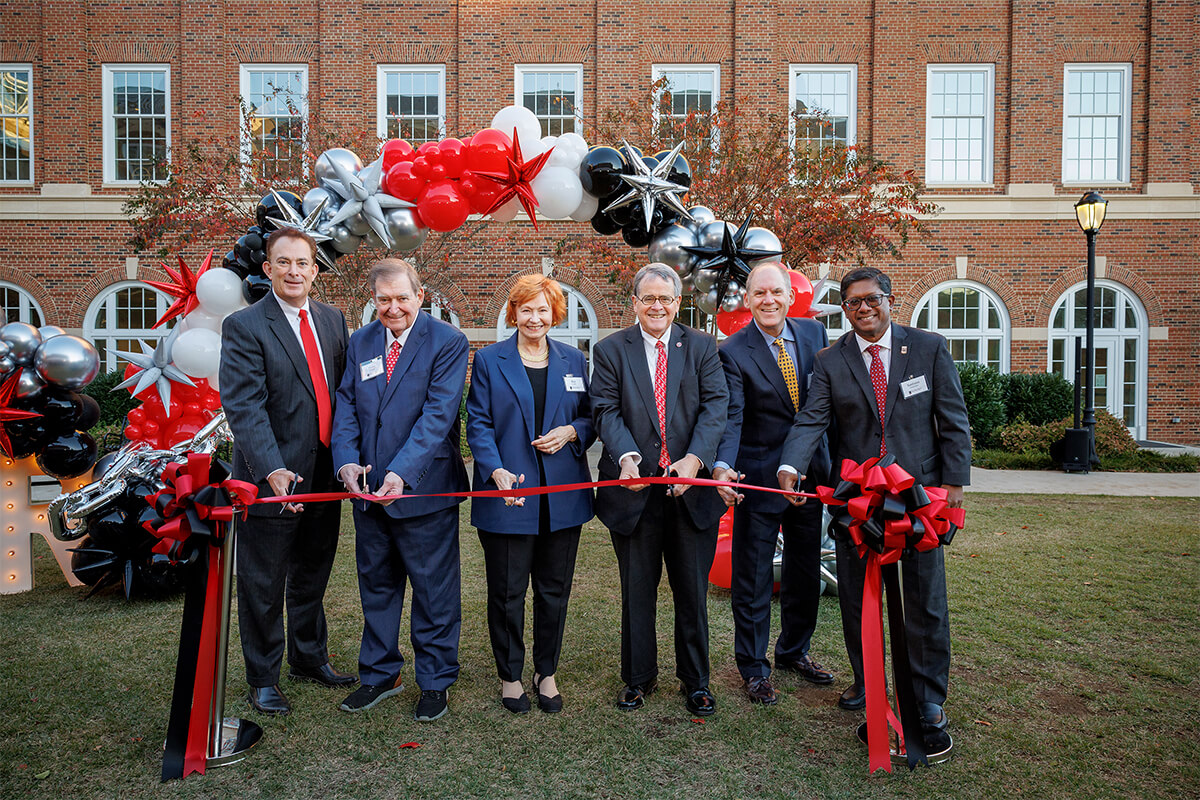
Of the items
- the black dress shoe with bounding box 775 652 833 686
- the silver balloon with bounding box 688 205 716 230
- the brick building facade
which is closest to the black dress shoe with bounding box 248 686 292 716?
the black dress shoe with bounding box 775 652 833 686

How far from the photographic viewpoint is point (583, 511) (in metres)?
3.64

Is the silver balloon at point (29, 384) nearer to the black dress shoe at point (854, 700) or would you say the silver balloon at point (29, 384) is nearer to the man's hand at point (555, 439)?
the man's hand at point (555, 439)

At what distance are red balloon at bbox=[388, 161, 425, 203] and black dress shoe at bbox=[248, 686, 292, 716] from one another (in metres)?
3.24

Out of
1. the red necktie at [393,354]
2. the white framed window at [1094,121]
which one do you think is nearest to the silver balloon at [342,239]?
the red necktie at [393,354]

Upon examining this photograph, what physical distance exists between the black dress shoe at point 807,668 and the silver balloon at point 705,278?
275cm

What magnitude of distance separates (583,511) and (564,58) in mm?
14252

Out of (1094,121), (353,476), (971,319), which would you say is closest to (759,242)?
(353,476)

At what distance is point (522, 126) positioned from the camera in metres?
5.26

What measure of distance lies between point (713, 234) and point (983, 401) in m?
11.3

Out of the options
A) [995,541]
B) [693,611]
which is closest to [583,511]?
[693,611]

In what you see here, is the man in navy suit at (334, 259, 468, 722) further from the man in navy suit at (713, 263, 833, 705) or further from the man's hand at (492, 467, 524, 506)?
the man in navy suit at (713, 263, 833, 705)

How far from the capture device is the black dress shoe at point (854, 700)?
11.9ft

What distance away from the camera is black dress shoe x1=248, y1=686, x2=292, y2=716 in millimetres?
3584

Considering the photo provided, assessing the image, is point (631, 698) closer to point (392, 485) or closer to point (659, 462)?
point (659, 462)
